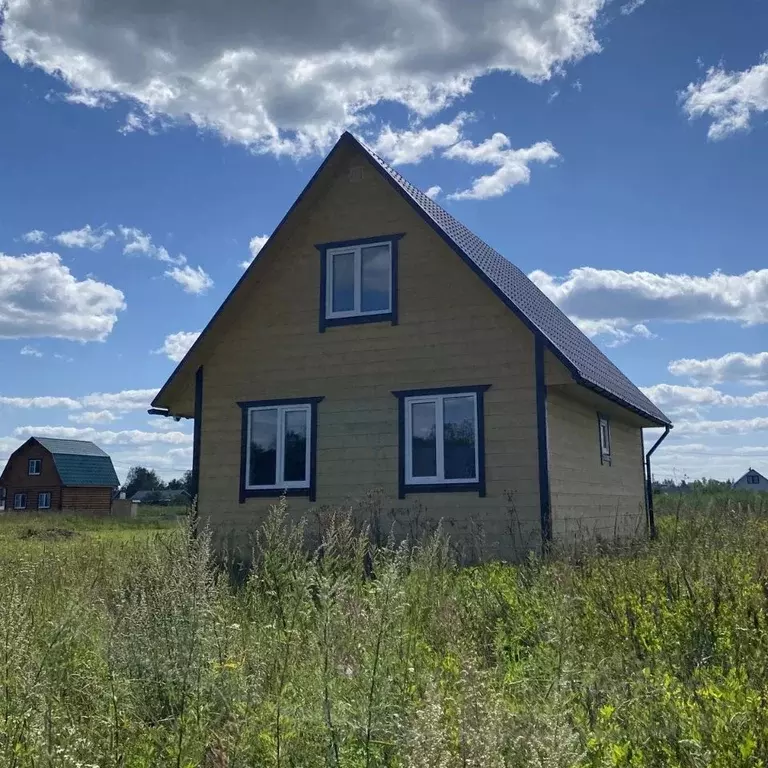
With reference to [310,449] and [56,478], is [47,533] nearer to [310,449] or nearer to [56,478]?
[310,449]

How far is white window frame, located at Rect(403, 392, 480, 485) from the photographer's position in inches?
481

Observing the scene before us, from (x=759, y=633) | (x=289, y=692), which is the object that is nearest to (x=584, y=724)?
(x=289, y=692)

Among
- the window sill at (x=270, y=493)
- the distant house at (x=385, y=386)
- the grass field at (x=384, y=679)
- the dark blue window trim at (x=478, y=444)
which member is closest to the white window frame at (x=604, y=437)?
the distant house at (x=385, y=386)

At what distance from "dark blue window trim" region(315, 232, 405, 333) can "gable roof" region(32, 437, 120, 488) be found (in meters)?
49.3

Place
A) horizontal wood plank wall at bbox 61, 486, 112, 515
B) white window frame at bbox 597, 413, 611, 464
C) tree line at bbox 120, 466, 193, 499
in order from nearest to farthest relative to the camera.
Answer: white window frame at bbox 597, 413, 611, 464 → horizontal wood plank wall at bbox 61, 486, 112, 515 → tree line at bbox 120, 466, 193, 499

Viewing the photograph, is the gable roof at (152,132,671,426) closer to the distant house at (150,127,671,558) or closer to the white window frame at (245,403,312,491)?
the distant house at (150,127,671,558)

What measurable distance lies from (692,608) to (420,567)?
2.29 m

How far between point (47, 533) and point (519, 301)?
2366 centimetres

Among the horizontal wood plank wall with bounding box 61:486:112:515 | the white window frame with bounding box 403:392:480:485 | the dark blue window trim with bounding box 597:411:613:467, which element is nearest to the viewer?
the white window frame with bounding box 403:392:480:485

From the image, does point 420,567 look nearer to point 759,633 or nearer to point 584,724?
point 759,633

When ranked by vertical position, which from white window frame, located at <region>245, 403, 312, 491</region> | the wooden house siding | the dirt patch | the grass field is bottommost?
the grass field

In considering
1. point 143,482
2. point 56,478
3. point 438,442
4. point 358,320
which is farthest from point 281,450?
point 143,482

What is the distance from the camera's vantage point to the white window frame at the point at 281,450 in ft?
44.0

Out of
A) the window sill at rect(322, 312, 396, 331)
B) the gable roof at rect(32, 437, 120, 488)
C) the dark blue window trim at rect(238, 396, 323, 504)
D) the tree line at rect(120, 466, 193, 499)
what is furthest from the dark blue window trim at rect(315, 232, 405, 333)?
the tree line at rect(120, 466, 193, 499)
